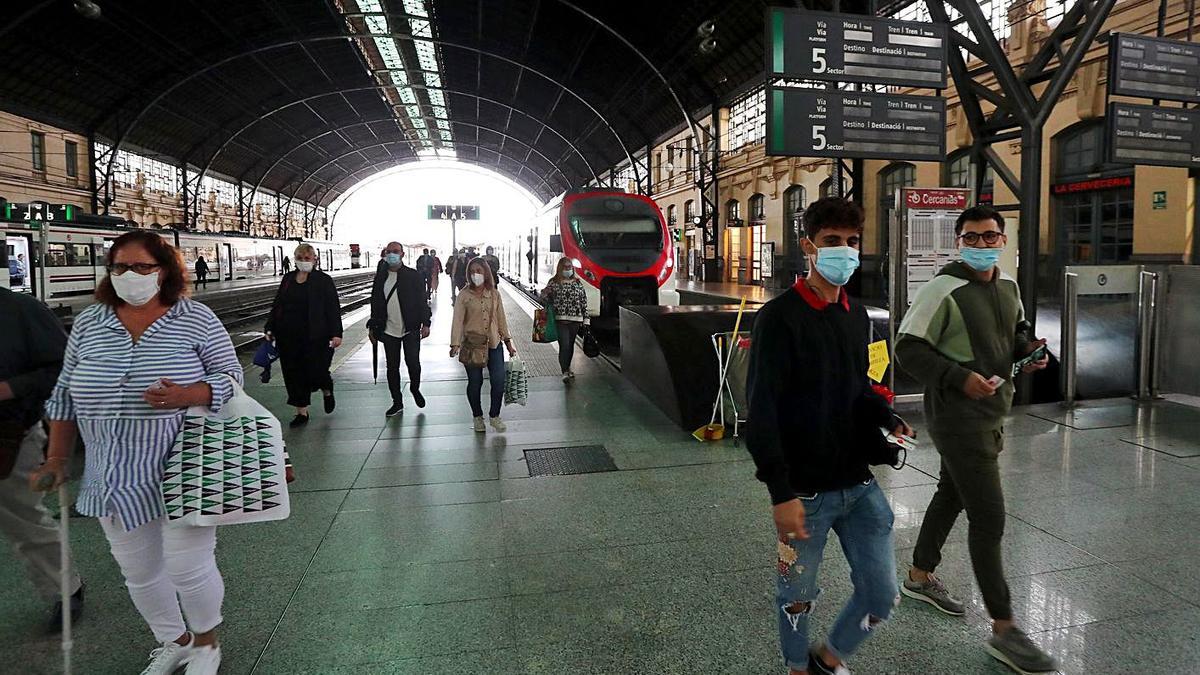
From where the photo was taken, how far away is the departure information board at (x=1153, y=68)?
777 centimetres

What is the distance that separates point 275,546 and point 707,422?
3.82 m

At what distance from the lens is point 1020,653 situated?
2787 millimetres

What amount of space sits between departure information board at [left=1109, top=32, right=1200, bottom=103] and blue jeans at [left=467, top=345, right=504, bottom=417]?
702cm

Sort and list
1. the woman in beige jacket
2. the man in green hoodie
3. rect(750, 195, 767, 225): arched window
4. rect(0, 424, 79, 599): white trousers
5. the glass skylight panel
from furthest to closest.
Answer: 1. rect(750, 195, 767, 225): arched window
2. the glass skylight panel
3. the woman in beige jacket
4. rect(0, 424, 79, 599): white trousers
5. the man in green hoodie

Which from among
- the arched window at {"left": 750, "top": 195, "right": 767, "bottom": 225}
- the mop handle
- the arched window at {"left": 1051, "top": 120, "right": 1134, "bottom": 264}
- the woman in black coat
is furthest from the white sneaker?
the arched window at {"left": 750, "top": 195, "right": 767, "bottom": 225}

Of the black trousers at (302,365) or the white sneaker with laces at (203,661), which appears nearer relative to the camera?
the white sneaker with laces at (203,661)

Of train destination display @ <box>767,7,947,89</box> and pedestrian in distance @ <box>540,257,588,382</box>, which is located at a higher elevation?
train destination display @ <box>767,7,947,89</box>

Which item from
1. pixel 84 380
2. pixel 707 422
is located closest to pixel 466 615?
pixel 84 380

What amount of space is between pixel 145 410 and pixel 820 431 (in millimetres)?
2252

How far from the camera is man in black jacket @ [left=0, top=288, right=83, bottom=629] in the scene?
296 cm

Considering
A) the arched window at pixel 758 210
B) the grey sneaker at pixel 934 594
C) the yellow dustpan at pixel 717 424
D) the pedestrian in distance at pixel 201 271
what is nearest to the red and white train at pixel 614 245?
the yellow dustpan at pixel 717 424

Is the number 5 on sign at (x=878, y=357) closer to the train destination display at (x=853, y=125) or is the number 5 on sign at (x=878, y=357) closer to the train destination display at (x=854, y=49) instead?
the train destination display at (x=853, y=125)

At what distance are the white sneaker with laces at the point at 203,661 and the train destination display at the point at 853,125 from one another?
5.99m

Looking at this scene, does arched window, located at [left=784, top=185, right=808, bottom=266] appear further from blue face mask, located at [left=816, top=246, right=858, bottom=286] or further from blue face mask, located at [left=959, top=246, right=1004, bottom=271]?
blue face mask, located at [left=816, top=246, right=858, bottom=286]
